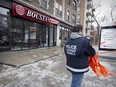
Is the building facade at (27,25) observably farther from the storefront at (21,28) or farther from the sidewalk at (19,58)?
the sidewalk at (19,58)

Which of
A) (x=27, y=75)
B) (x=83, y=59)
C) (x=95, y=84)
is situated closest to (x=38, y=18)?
(x=27, y=75)

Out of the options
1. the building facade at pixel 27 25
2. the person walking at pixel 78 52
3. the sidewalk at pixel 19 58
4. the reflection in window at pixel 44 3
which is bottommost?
the sidewalk at pixel 19 58

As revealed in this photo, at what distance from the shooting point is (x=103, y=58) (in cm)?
923

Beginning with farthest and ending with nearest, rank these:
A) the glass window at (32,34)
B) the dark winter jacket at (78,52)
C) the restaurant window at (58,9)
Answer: the restaurant window at (58,9) → the glass window at (32,34) → the dark winter jacket at (78,52)

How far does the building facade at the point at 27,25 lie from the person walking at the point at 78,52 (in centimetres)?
731

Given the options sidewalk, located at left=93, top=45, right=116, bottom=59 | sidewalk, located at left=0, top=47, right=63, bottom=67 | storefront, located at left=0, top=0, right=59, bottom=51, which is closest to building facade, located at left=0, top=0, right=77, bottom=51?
storefront, located at left=0, top=0, right=59, bottom=51

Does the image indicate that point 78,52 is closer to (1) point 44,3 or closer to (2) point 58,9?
(1) point 44,3

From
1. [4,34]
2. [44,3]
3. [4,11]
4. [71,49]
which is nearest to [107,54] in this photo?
[71,49]

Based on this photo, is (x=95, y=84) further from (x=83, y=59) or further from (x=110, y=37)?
(x=110, y=37)

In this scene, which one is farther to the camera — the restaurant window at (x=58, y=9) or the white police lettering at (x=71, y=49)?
the restaurant window at (x=58, y=9)

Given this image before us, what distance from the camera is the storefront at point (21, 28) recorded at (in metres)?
8.86

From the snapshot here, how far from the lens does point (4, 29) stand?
8.80 m

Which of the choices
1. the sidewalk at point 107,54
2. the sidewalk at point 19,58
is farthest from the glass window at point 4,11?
the sidewalk at point 107,54

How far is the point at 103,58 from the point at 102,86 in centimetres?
557
